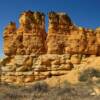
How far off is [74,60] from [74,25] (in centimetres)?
482

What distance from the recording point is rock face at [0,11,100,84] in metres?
38.8

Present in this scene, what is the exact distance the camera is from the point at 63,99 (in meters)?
18.6

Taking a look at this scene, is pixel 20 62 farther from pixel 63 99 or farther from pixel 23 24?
pixel 63 99

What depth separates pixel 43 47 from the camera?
133ft

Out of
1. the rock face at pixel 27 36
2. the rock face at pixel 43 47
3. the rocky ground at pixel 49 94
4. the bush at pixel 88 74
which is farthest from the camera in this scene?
the rock face at pixel 27 36

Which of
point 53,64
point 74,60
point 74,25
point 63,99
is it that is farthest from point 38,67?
point 63,99

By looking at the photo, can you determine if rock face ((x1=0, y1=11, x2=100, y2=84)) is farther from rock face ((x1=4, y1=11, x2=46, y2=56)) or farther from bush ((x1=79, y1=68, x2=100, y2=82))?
bush ((x1=79, y1=68, x2=100, y2=82))

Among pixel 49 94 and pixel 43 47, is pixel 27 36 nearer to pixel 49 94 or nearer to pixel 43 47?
pixel 43 47

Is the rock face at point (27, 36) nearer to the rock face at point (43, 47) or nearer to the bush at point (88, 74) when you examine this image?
the rock face at point (43, 47)

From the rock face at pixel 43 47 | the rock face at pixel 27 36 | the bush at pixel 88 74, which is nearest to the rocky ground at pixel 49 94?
the bush at pixel 88 74

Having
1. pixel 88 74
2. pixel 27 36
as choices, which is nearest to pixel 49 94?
pixel 88 74

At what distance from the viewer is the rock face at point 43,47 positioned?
38781 mm

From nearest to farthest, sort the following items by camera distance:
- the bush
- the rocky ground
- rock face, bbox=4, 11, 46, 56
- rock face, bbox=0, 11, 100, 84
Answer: the rocky ground, the bush, rock face, bbox=0, 11, 100, 84, rock face, bbox=4, 11, 46, 56

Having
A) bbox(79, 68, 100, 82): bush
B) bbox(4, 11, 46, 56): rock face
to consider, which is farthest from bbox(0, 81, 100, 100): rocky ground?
bbox(4, 11, 46, 56): rock face
